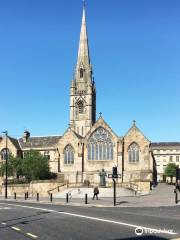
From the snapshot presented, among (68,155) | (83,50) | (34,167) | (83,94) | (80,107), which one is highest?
(83,50)

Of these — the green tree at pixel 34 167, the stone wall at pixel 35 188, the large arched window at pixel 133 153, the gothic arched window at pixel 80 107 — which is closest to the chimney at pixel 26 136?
the gothic arched window at pixel 80 107

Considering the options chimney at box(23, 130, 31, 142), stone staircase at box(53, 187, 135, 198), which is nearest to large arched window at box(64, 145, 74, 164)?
chimney at box(23, 130, 31, 142)

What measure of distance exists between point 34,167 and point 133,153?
17.7 m

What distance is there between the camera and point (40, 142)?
95.4 metres

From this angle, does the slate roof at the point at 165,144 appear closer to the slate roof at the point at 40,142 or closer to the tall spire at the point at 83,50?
the tall spire at the point at 83,50

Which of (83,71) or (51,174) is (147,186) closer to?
(51,174)

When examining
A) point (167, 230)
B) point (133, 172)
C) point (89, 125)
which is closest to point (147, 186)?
point (133, 172)

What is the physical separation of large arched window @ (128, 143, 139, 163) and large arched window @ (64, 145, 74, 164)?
10997 millimetres

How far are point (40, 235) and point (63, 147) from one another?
66215 mm

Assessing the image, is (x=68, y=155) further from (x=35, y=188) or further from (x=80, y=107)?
(x=80, y=107)

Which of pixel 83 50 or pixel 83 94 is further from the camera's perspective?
pixel 83 50

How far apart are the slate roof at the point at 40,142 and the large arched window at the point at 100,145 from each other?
13233 millimetres

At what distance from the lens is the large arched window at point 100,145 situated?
264 feet

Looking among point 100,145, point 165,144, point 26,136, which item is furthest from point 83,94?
point 165,144
